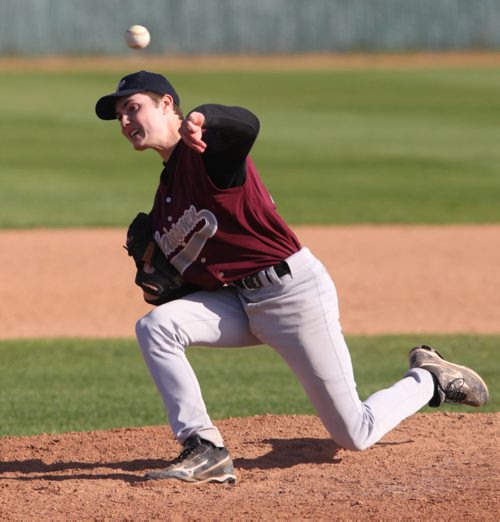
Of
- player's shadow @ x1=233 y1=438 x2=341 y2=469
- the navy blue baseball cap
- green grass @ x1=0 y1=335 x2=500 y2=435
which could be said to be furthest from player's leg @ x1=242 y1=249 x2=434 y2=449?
green grass @ x1=0 y1=335 x2=500 y2=435

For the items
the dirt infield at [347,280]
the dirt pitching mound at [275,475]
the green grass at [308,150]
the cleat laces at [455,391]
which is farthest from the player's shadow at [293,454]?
the green grass at [308,150]

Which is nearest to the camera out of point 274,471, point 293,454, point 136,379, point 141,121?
point 141,121

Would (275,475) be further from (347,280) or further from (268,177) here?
(268,177)

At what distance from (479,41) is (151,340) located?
1440 inches

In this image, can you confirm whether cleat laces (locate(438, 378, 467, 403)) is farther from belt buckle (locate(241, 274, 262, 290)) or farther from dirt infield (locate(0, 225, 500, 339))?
dirt infield (locate(0, 225, 500, 339))

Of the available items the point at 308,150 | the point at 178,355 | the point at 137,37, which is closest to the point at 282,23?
the point at 308,150

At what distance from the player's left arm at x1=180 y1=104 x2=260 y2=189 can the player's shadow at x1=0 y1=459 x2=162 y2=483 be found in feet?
4.17

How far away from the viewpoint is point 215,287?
4.68 meters

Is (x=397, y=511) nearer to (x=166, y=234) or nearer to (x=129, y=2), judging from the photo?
(x=166, y=234)

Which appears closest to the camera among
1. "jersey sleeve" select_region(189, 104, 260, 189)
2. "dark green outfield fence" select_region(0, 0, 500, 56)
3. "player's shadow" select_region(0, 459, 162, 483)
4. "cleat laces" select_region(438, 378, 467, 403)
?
"jersey sleeve" select_region(189, 104, 260, 189)

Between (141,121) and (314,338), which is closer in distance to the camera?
(141,121)

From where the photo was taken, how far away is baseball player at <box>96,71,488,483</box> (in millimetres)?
4453

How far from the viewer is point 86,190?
597 inches

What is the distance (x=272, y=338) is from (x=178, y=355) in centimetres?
39
